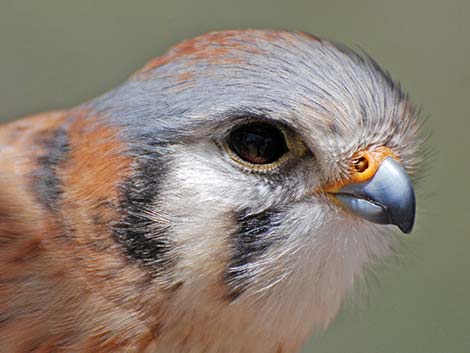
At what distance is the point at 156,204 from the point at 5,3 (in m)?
3.26

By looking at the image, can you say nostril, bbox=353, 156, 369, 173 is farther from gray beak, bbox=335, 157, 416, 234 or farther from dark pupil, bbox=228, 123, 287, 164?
dark pupil, bbox=228, 123, 287, 164

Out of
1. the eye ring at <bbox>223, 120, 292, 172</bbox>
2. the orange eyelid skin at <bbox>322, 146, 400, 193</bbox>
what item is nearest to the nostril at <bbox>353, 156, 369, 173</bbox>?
the orange eyelid skin at <bbox>322, 146, 400, 193</bbox>

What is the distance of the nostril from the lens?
2281mm

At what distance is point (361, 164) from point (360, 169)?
0.01 metres

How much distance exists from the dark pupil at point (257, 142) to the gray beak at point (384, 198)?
0.59ft

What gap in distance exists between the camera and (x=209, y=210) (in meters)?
2.20

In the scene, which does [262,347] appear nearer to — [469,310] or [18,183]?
[18,183]

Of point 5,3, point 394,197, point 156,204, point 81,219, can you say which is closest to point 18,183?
point 81,219

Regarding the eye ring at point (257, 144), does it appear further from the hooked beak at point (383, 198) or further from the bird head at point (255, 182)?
the hooked beak at point (383, 198)

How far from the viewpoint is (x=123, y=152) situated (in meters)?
2.30

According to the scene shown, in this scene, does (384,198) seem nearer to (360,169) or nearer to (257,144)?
(360,169)

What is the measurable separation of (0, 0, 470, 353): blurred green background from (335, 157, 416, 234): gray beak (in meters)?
2.34

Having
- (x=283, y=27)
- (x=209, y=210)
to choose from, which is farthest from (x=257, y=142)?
(x=283, y=27)

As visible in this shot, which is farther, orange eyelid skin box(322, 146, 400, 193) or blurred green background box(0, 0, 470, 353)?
blurred green background box(0, 0, 470, 353)
